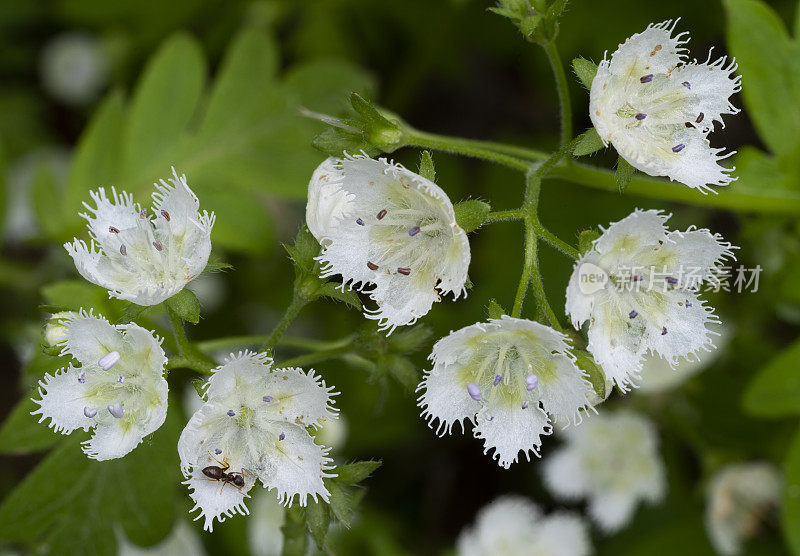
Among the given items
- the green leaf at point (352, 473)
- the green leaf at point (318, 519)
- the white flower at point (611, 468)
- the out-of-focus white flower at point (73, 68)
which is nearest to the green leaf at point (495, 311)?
the green leaf at point (352, 473)

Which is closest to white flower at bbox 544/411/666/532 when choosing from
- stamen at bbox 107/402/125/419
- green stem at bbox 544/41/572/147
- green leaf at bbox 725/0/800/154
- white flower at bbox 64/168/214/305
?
green leaf at bbox 725/0/800/154

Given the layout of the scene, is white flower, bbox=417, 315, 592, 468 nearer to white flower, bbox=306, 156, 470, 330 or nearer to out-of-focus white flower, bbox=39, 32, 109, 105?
white flower, bbox=306, 156, 470, 330

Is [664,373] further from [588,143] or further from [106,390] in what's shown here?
[106,390]

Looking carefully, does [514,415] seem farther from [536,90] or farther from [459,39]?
[536,90]

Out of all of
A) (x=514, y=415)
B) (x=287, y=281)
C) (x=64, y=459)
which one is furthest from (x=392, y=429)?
(x=514, y=415)

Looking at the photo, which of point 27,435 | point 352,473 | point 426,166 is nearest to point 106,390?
point 27,435

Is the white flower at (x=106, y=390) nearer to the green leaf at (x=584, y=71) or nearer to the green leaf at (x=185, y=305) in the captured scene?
the green leaf at (x=185, y=305)
